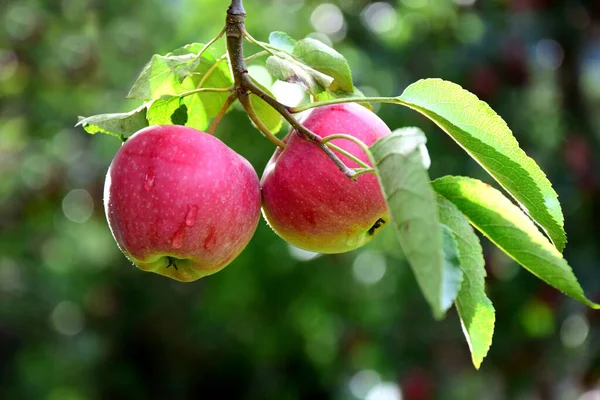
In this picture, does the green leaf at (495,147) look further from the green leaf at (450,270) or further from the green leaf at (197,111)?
the green leaf at (197,111)

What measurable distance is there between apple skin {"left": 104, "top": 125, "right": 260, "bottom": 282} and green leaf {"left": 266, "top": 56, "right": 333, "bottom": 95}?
0.09 meters

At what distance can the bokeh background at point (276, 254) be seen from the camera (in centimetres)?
272

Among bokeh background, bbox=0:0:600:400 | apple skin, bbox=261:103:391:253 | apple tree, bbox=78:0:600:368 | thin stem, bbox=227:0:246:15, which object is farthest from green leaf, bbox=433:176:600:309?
bokeh background, bbox=0:0:600:400

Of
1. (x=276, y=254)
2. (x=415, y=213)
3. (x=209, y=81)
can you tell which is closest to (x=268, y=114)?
(x=209, y=81)

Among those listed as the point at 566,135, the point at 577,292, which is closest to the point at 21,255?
the point at 566,135

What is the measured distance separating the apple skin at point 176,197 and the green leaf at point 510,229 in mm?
199

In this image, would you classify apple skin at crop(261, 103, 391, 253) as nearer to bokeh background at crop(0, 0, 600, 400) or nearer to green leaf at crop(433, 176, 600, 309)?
green leaf at crop(433, 176, 600, 309)

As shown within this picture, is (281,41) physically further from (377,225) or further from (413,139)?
(413,139)

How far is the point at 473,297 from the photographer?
604 mm

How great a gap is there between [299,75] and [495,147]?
0.64 feet

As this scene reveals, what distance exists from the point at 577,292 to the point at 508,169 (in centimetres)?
13

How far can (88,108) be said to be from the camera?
135 inches

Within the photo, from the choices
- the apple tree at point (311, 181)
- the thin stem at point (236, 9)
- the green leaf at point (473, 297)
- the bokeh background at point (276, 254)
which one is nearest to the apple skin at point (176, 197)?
the apple tree at point (311, 181)

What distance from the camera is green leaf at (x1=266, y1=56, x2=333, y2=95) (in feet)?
2.29
